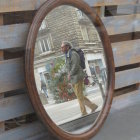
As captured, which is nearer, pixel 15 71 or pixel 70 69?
pixel 15 71

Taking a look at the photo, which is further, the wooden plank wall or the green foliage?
the green foliage

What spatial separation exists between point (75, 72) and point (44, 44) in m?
0.28

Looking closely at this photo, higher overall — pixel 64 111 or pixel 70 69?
pixel 70 69

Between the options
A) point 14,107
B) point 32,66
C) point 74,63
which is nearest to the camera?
point 32,66

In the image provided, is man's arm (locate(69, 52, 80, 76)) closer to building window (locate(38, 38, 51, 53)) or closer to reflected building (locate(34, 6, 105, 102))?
reflected building (locate(34, 6, 105, 102))

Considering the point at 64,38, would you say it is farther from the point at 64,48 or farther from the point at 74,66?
the point at 74,66

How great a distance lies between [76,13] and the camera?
6.46ft

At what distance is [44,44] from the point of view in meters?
1.81

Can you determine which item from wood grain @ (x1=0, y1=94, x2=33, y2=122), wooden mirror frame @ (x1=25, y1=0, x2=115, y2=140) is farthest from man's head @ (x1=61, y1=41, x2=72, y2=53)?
wood grain @ (x1=0, y1=94, x2=33, y2=122)

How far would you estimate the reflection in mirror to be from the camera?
5.98 ft

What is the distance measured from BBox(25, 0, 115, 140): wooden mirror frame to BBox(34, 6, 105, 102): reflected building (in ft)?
0.12

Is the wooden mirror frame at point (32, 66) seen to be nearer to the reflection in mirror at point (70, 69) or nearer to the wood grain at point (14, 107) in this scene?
the reflection in mirror at point (70, 69)

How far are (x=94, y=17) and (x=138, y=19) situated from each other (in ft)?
1.96

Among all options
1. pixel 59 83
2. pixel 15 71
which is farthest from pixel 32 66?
pixel 59 83
